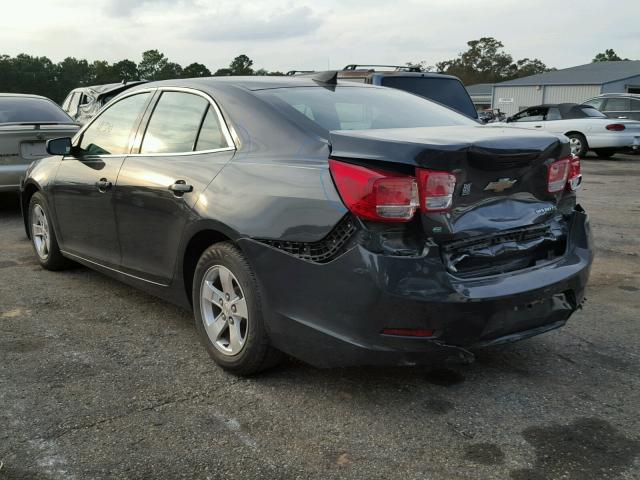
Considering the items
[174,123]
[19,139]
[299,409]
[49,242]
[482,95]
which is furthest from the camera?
[482,95]

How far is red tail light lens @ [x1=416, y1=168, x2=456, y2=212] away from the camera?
284 cm

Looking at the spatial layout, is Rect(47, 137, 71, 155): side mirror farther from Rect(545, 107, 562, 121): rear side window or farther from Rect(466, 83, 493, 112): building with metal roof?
Rect(466, 83, 493, 112): building with metal roof

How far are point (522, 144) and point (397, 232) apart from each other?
0.81m

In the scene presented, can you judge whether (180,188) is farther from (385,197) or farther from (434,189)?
(434,189)

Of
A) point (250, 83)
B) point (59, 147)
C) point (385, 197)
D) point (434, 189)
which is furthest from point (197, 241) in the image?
point (59, 147)

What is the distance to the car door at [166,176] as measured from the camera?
367 centimetres

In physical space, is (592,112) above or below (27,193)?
below

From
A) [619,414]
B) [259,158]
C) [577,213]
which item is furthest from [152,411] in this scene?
[577,213]

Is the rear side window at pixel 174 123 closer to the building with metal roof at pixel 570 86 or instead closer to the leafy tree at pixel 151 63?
the building with metal roof at pixel 570 86

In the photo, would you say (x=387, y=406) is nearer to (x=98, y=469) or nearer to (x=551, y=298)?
(x=551, y=298)

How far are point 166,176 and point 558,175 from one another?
218 cm

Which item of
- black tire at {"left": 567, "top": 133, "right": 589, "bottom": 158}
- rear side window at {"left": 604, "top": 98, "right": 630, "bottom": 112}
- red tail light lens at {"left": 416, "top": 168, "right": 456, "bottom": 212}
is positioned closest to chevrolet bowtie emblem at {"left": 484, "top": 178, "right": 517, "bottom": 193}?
red tail light lens at {"left": 416, "top": 168, "right": 456, "bottom": 212}

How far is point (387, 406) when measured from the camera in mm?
3207

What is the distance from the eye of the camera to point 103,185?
173 inches
